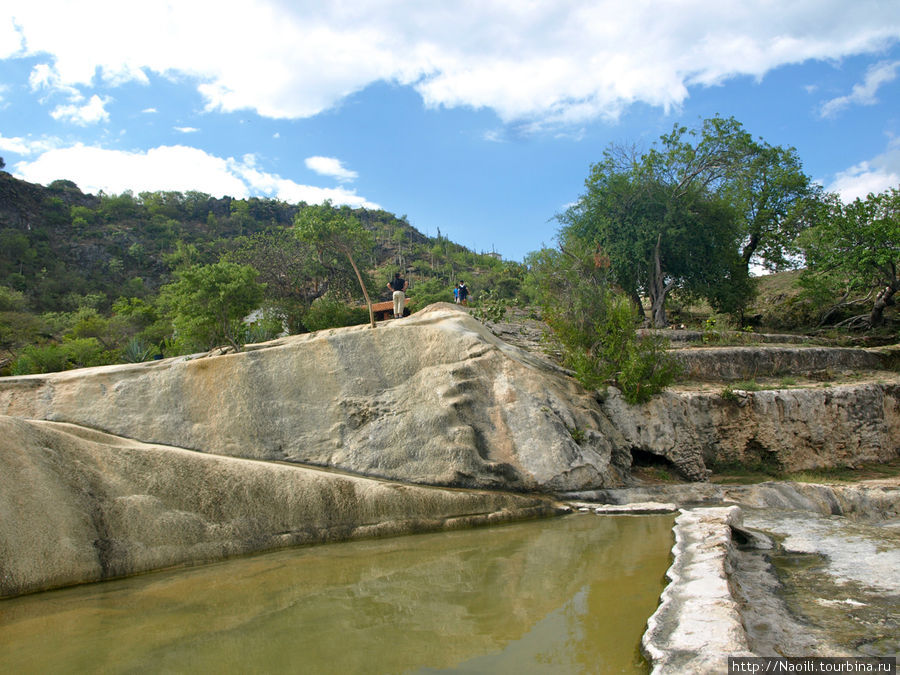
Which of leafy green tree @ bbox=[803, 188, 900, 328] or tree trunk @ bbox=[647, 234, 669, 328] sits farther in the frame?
tree trunk @ bbox=[647, 234, 669, 328]

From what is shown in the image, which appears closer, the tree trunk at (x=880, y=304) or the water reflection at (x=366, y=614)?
the water reflection at (x=366, y=614)

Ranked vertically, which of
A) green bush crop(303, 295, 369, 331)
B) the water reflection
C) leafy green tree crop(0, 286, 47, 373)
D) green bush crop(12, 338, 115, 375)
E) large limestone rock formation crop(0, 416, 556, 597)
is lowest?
the water reflection

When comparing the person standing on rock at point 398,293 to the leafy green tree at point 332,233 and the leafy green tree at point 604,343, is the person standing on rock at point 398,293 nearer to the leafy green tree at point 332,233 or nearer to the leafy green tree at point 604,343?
the leafy green tree at point 332,233

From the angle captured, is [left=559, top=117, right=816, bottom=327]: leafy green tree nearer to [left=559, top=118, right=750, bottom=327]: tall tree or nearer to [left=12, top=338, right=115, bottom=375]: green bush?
[left=559, top=118, right=750, bottom=327]: tall tree

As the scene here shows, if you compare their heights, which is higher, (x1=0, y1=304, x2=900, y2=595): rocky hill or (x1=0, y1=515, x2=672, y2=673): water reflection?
(x1=0, y1=304, x2=900, y2=595): rocky hill

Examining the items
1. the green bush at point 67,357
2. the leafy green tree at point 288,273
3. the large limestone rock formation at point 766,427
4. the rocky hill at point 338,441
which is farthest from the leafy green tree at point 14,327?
the large limestone rock formation at point 766,427

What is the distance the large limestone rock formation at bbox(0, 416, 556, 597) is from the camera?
24.8 feet

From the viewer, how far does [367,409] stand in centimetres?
1238

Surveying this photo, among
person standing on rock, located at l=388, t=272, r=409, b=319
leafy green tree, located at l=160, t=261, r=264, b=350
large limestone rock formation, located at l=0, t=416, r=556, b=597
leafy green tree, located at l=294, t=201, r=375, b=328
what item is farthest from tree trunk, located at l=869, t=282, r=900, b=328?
leafy green tree, located at l=160, t=261, r=264, b=350

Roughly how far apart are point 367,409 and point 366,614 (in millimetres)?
6515

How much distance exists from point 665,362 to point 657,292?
1340 cm

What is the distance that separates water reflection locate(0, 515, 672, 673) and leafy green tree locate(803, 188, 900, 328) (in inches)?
796

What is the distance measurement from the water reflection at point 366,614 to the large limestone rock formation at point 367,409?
2.98 meters

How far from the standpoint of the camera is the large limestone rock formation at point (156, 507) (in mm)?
7574
